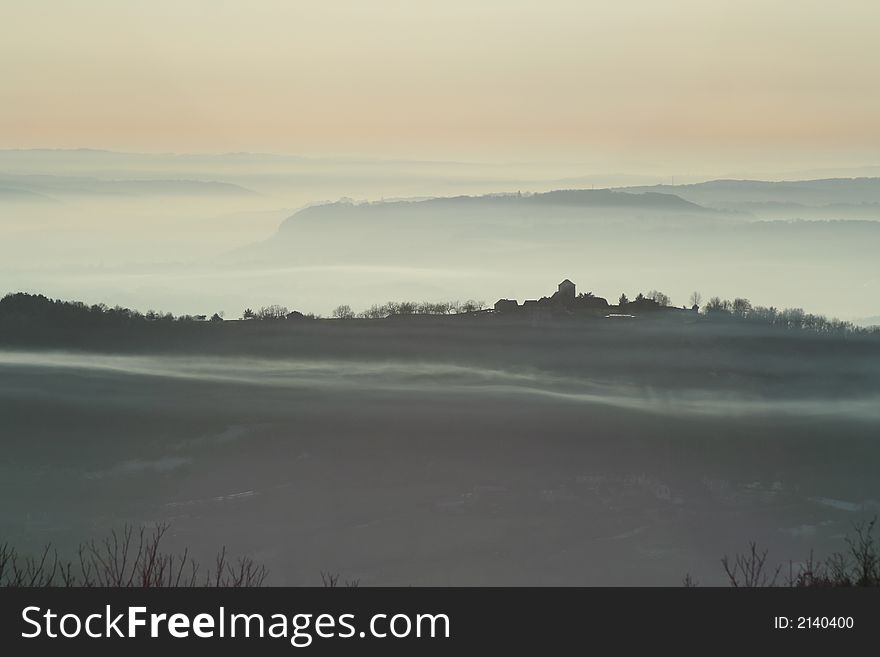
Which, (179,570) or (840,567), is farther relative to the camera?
(840,567)

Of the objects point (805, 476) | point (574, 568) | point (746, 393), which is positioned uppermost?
point (746, 393)

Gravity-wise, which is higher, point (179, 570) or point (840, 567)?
point (179, 570)

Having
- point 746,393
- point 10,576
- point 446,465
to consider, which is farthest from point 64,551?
point 10,576

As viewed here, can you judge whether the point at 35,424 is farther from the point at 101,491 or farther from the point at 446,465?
the point at 446,465

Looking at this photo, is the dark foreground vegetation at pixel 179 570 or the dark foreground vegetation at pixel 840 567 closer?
the dark foreground vegetation at pixel 179 570

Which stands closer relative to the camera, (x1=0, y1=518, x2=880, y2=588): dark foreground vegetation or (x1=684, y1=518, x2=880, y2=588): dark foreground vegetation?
(x1=0, y1=518, x2=880, y2=588): dark foreground vegetation

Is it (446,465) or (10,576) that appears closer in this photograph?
(10,576)

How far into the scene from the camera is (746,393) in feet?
383

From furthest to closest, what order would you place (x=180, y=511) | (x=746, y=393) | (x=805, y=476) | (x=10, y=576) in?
1. (x=180, y=511)
2. (x=805, y=476)
3. (x=746, y=393)
4. (x=10, y=576)

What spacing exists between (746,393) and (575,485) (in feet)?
122

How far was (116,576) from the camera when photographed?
16828 millimetres

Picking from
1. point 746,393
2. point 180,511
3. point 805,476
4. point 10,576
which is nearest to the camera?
point 10,576
